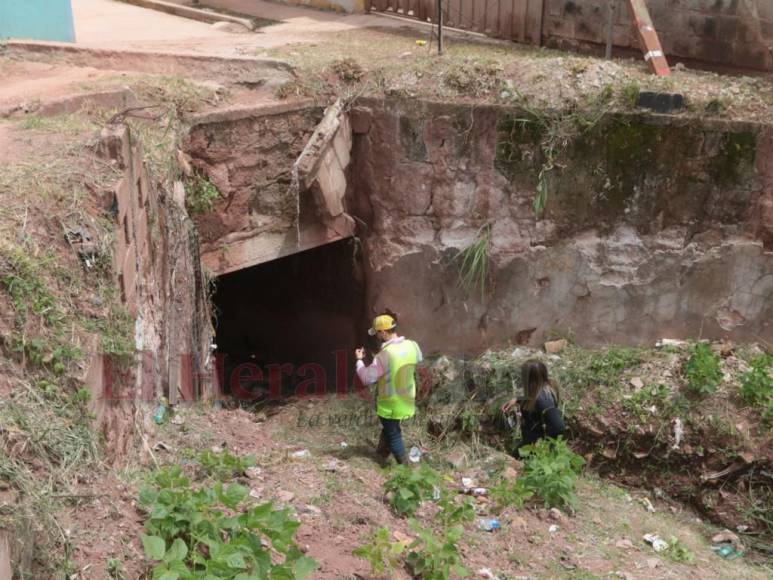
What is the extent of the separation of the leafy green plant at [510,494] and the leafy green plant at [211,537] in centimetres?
168

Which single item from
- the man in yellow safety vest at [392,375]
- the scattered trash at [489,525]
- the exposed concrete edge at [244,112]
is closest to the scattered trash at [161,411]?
the man in yellow safety vest at [392,375]

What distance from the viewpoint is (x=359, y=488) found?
15.0 feet

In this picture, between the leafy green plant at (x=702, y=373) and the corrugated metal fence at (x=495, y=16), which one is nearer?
the leafy green plant at (x=702, y=373)

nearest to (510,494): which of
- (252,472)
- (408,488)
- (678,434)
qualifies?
(408,488)

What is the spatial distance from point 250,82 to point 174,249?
197cm

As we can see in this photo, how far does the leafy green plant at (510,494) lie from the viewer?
4766 mm

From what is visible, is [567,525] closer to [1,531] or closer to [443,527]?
[443,527]

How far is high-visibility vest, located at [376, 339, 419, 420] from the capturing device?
5016mm

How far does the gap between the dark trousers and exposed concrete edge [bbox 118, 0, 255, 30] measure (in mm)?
5469

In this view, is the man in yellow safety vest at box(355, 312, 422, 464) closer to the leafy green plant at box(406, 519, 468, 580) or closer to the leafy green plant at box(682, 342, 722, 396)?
the leafy green plant at box(406, 519, 468, 580)

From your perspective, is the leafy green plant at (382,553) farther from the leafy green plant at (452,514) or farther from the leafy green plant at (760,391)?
the leafy green plant at (760,391)

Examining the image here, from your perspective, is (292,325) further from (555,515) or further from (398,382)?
(555,515)

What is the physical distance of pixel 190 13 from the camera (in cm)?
979

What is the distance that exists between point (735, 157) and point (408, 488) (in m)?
3.83
